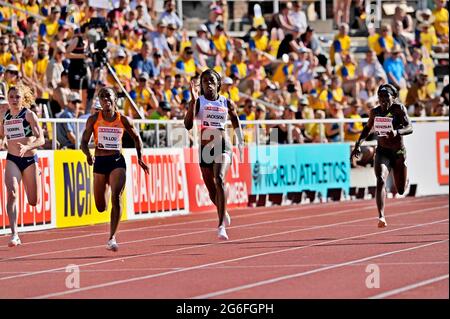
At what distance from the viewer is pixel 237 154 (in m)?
26.1

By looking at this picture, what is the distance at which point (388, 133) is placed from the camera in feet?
61.0

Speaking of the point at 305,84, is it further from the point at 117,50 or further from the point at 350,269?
the point at 350,269

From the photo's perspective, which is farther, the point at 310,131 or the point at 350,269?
the point at 310,131

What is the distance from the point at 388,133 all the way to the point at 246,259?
15.8 ft

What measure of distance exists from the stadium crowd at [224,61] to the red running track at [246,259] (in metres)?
2.77

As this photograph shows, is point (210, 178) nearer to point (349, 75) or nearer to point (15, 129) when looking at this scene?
point (15, 129)

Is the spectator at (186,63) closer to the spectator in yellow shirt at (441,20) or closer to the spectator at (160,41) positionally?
the spectator at (160,41)

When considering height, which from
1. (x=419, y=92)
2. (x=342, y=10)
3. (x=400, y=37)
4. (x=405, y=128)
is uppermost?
(x=342, y=10)

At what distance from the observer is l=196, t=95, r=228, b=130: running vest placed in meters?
17.3

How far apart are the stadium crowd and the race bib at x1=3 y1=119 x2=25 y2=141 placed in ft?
3.47

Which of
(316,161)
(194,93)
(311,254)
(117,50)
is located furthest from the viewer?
(316,161)

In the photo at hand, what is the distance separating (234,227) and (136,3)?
1004 centimetres

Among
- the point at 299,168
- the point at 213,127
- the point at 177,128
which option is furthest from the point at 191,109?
the point at 299,168
